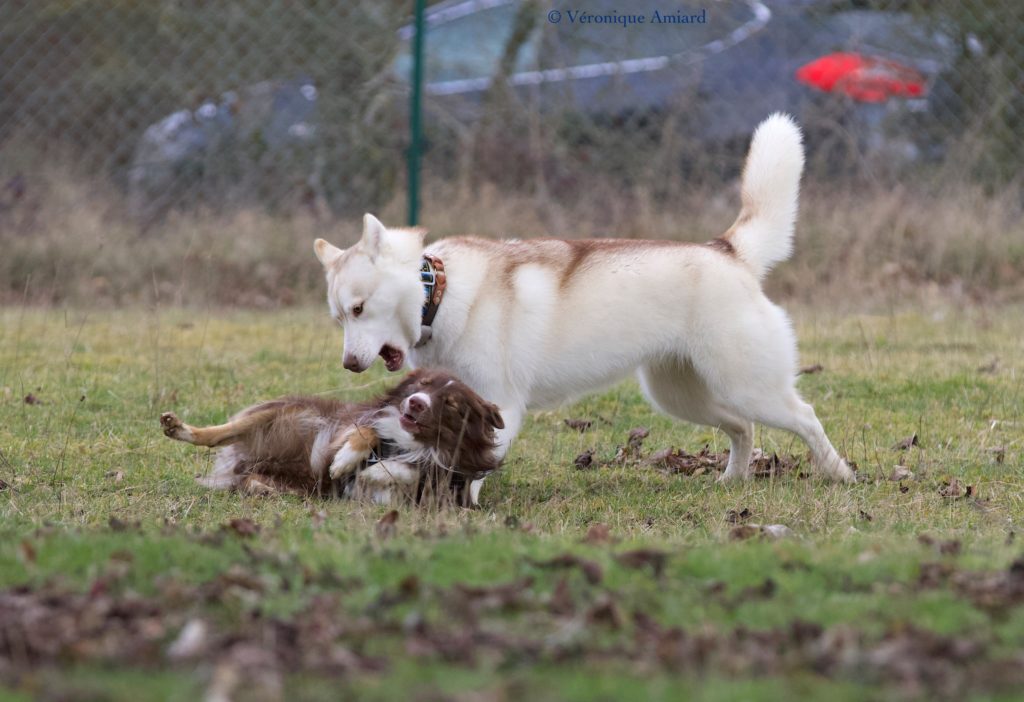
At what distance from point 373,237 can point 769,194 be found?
5.90 feet

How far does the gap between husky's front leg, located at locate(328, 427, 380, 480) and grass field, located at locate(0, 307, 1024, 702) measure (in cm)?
27

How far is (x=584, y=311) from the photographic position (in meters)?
5.72

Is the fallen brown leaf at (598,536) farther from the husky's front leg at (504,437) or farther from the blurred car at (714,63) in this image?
the blurred car at (714,63)

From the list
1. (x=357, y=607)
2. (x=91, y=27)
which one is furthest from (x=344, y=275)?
(x=91, y=27)

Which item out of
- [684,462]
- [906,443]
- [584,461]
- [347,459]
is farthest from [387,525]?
[906,443]

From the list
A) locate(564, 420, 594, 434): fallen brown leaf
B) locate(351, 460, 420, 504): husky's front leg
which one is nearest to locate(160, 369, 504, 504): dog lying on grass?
locate(351, 460, 420, 504): husky's front leg

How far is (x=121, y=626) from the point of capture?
10.4 feet

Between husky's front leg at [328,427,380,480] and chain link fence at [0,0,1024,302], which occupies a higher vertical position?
chain link fence at [0,0,1024,302]

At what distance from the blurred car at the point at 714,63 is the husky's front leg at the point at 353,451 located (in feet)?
23.3

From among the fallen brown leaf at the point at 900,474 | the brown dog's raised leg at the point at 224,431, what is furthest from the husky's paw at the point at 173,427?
the fallen brown leaf at the point at 900,474

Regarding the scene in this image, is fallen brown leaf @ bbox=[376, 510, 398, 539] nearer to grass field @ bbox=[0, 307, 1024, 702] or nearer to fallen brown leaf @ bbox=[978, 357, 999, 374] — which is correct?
grass field @ bbox=[0, 307, 1024, 702]

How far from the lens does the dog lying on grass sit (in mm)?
5348

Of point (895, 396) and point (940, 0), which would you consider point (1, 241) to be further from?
point (940, 0)

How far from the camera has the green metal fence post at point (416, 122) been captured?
1109 cm
